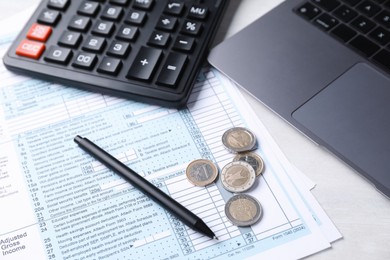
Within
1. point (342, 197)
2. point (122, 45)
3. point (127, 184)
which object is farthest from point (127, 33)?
point (342, 197)

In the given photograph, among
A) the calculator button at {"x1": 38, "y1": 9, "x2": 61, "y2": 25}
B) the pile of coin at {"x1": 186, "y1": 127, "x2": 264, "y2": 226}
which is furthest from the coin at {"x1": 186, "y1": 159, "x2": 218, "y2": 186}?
the calculator button at {"x1": 38, "y1": 9, "x2": 61, "y2": 25}

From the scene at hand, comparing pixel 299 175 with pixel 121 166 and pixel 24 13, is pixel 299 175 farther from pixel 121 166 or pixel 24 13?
pixel 24 13

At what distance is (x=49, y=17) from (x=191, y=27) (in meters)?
0.15

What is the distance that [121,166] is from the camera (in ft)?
1.51

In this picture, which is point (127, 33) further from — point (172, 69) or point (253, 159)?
point (253, 159)

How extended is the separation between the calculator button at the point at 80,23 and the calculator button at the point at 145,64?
68 millimetres

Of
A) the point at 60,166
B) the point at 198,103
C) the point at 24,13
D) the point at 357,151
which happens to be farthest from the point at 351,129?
the point at 24,13

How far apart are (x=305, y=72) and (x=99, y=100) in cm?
21

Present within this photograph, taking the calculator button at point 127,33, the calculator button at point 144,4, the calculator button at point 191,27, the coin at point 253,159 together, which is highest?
the calculator button at point 191,27

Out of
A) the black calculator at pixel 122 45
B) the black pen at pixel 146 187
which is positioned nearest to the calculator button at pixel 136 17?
the black calculator at pixel 122 45

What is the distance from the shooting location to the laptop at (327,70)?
45 centimetres

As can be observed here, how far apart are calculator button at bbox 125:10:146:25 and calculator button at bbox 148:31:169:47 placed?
21 millimetres

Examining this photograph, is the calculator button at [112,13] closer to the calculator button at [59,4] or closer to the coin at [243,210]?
the calculator button at [59,4]

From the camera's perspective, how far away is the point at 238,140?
474 millimetres
